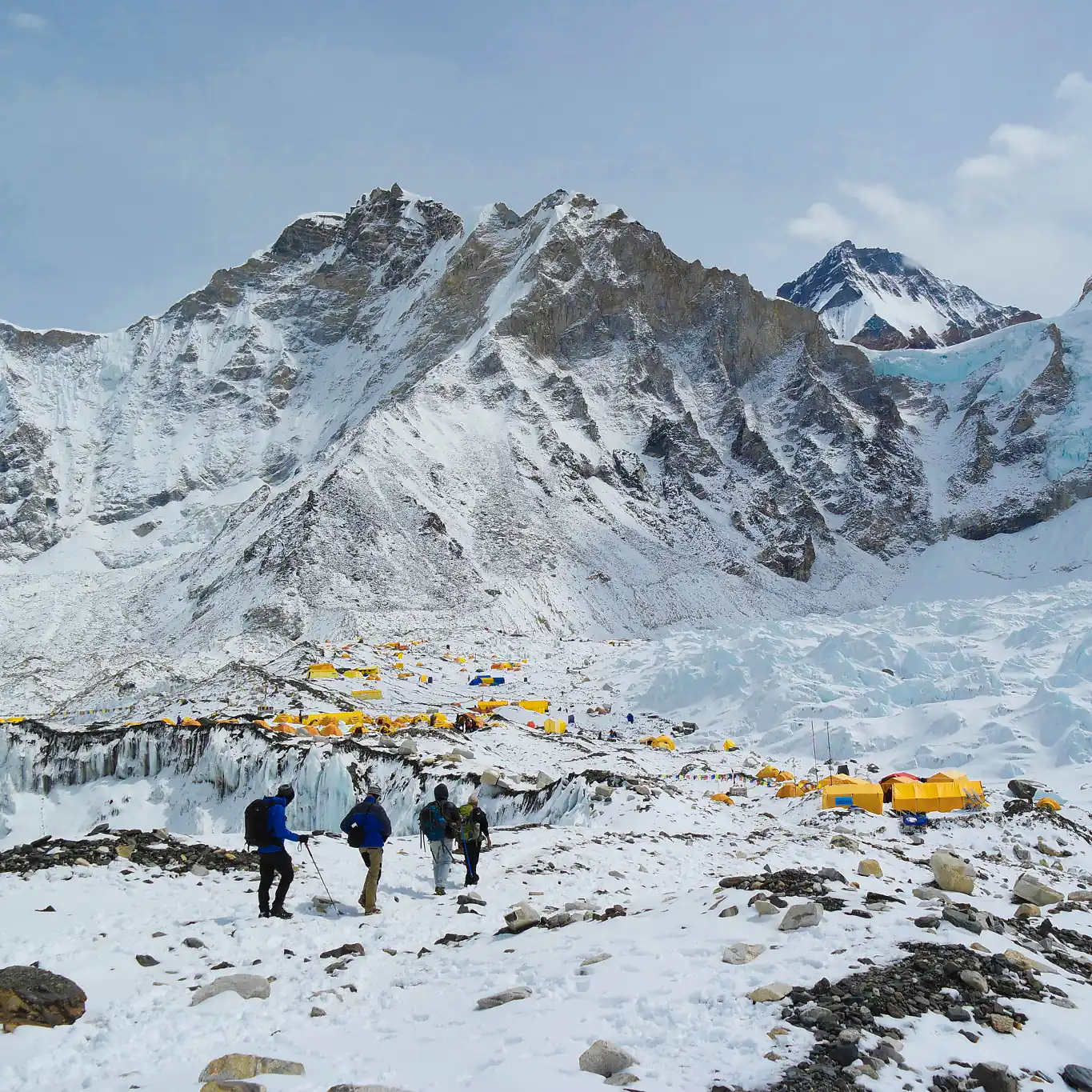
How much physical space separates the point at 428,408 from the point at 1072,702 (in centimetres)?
8352

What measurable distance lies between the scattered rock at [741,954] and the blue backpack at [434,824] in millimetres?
5510

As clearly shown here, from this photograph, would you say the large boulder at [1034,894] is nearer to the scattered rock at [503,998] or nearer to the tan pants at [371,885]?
the scattered rock at [503,998]

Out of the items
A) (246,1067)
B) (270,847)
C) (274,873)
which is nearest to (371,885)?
(274,873)

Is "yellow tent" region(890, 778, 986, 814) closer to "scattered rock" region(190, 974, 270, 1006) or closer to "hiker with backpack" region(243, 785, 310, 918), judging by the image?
"hiker with backpack" region(243, 785, 310, 918)

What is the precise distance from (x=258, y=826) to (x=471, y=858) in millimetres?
3624

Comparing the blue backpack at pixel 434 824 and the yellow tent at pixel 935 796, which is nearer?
the blue backpack at pixel 434 824

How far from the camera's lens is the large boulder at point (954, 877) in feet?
35.2

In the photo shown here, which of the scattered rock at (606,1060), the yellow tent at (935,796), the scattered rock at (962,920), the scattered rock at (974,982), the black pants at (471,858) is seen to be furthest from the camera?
the yellow tent at (935,796)

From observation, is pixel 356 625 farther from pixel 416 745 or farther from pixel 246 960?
pixel 246 960

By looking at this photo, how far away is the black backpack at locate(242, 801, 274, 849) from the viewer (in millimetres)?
10297

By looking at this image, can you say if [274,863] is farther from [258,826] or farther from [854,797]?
[854,797]

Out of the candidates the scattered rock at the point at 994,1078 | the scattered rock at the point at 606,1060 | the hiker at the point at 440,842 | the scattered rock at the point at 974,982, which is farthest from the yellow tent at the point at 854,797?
the scattered rock at the point at 606,1060

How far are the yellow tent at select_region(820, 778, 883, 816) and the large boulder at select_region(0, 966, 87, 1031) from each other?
20280 mm

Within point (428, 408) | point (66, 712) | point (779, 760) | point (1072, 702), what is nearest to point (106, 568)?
point (428, 408)
